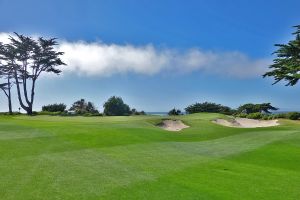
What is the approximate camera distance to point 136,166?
643 inches

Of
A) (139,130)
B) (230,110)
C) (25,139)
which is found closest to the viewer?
(25,139)

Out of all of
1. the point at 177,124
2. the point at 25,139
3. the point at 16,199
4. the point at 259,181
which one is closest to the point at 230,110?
the point at 177,124

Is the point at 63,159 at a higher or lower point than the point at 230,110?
lower

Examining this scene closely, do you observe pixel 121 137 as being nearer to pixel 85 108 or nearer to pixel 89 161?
pixel 89 161

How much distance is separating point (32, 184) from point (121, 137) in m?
12.9

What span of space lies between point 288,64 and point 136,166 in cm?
3143

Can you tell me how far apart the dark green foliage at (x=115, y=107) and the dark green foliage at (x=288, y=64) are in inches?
1133

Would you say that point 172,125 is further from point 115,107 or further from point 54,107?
point 54,107

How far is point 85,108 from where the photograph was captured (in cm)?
7912

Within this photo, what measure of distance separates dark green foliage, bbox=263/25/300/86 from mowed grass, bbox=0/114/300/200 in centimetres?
1583

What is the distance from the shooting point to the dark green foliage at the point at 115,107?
6888 centimetres

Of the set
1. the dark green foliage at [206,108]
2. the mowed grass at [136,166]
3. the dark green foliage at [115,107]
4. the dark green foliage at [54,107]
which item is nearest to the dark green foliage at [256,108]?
the dark green foliage at [206,108]

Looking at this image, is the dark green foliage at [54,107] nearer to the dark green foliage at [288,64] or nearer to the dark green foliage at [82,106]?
the dark green foliage at [82,106]

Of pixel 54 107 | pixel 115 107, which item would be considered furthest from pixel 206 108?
pixel 54 107
